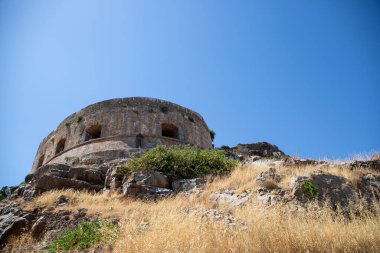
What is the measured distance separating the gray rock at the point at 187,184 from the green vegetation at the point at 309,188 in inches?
120

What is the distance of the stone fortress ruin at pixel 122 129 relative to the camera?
15.7m

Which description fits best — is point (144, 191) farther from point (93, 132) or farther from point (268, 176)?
point (93, 132)

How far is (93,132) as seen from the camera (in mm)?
17328

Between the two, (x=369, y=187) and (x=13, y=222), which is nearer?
(x=13, y=222)

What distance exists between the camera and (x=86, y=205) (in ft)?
24.7

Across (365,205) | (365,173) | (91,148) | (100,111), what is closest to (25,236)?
(365,205)

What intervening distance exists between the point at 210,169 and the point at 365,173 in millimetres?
4541

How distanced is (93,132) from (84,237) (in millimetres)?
12580

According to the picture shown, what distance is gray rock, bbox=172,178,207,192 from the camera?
8873mm

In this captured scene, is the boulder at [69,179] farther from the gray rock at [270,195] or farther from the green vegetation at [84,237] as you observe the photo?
the gray rock at [270,195]

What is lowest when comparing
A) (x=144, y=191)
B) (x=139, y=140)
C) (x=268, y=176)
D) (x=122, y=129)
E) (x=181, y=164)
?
(x=144, y=191)

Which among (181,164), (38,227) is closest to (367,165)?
(181,164)

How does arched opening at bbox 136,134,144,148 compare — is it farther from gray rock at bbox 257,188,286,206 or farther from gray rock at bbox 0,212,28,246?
gray rock at bbox 257,188,286,206

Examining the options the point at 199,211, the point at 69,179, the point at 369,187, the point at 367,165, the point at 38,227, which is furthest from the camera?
the point at 69,179
